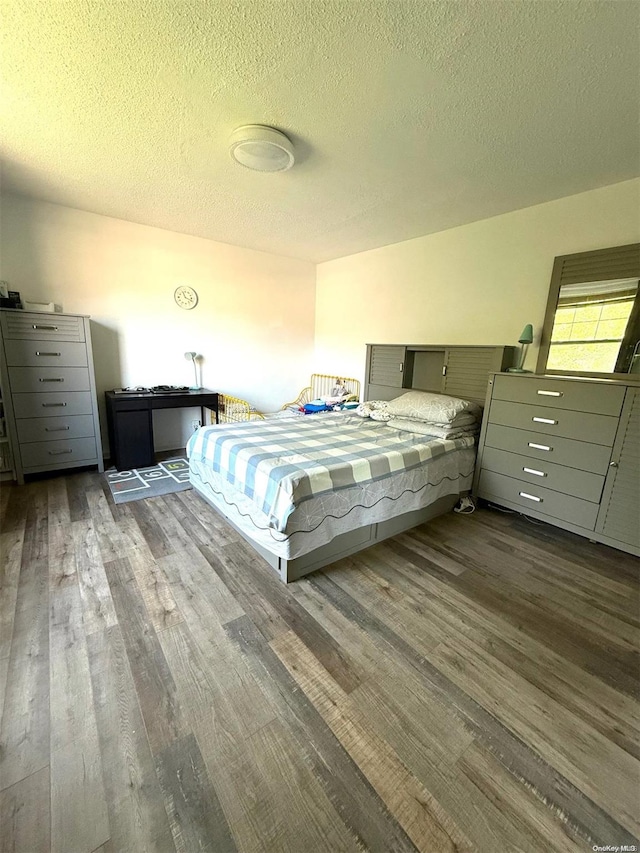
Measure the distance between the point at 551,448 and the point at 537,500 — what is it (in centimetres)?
43

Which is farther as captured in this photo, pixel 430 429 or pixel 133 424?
pixel 133 424

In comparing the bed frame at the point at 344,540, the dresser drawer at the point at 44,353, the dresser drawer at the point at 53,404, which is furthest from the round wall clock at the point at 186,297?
the bed frame at the point at 344,540

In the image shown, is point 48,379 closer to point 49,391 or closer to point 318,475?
point 49,391

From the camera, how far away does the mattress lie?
1.93 meters

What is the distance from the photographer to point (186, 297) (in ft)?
13.4

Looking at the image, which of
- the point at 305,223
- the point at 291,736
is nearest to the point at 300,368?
the point at 305,223

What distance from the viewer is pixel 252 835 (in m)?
0.94

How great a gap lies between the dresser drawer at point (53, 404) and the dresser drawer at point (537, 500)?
152 inches

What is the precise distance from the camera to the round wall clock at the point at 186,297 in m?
4.03

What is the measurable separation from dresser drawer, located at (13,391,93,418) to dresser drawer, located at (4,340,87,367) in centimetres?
28

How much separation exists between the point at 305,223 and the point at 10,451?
11.7 feet

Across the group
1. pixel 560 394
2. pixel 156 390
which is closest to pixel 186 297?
pixel 156 390
